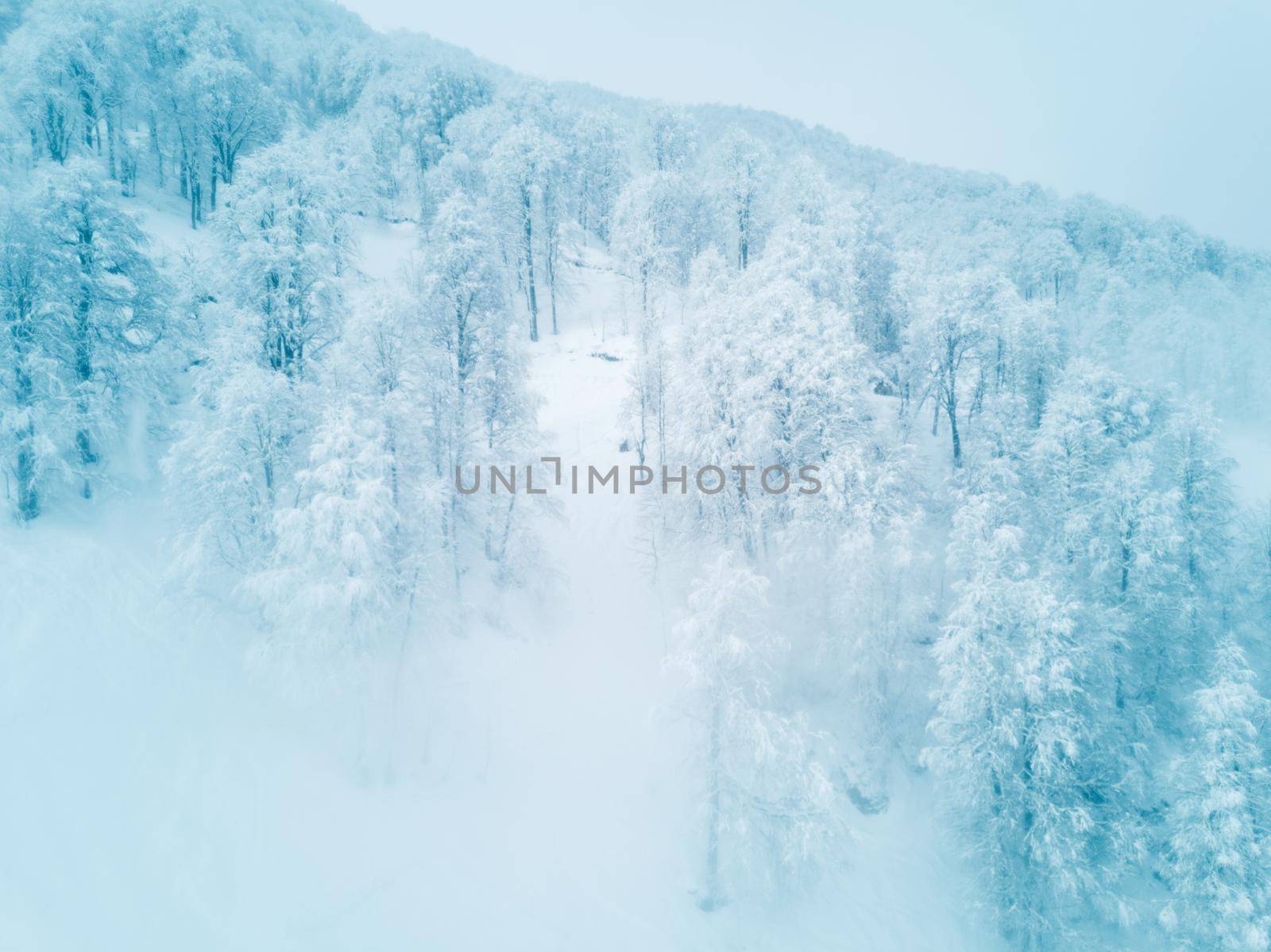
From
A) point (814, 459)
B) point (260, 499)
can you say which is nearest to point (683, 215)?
point (814, 459)

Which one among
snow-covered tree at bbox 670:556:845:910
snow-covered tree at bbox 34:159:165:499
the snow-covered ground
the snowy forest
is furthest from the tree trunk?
snow-covered tree at bbox 670:556:845:910

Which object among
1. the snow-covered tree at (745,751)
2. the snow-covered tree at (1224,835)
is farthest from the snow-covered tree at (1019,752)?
the snow-covered tree at (745,751)

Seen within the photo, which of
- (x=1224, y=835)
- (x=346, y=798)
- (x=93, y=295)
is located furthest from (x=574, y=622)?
(x=1224, y=835)

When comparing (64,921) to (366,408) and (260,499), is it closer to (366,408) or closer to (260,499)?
(260,499)

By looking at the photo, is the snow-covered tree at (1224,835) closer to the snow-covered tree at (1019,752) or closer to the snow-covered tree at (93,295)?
the snow-covered tree at (1019,752)

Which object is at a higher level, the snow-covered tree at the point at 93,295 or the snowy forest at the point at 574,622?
the snow-covered tree at the point at 93,295

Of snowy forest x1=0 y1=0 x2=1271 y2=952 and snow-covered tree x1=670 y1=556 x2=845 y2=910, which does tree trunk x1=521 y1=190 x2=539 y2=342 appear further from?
snow-covered tree x1=670 y1=556 x2=845 y2=910
